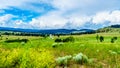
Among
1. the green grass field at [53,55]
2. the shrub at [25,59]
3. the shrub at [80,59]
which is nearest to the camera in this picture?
the shrub at [25,59]

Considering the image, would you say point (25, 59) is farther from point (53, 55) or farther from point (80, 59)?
point (53, 55)

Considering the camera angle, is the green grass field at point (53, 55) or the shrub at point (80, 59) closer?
the green grass field at point (53, 55)

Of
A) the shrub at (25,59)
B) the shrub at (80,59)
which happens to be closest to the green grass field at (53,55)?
the shrub at (25,59)

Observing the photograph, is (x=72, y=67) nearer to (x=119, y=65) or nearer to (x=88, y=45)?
(x=119, y=65)

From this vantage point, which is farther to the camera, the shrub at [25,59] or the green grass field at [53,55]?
the green grass field at [53,55]

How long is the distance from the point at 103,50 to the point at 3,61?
18.4 m

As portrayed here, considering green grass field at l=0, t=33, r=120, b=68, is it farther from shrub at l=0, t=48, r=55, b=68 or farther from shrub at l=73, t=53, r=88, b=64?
shrub at l=73, t=53, r=88, b=64

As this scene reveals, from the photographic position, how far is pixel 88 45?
37750 millimetres

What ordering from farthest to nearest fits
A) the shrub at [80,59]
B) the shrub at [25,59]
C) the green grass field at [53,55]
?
the shrub at [80,59] → the green grass field at [53,55] → the shrub at [25,59]

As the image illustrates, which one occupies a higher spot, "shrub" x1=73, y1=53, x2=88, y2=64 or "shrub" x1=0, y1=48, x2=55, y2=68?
"shrub" x1=0, y1=48, x2=55, y2=68

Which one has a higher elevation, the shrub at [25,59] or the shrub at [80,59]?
the shrub at [25,59]

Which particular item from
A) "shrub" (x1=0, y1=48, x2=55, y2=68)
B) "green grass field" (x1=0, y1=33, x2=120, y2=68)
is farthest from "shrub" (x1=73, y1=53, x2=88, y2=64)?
"shrub" (x1=0, y1=48, x2=55, y2=68)

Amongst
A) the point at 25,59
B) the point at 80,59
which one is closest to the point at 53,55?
the point at 80,59

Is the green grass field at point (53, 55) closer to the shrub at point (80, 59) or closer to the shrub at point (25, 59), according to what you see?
the shrub at point (25, 59)
